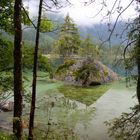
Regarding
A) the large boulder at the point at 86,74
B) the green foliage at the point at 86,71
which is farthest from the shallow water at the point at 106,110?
the green foliage at the point at 86,71

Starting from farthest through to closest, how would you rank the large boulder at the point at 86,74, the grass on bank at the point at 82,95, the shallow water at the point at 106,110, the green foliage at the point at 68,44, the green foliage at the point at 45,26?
the green foliage at the point at 68,44 → the large boulder at the point at 86,74 → the grass on bank at the point at 82,95 → the shallow water at the point at 106,110 → the green foliage at the point at 45,26

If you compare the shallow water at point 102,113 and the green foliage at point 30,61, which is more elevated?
the green foliage at point 30,61

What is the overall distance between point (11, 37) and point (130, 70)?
5371 mm

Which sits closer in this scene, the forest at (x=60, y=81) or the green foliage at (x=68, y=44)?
the forest at (x=60, y=81)

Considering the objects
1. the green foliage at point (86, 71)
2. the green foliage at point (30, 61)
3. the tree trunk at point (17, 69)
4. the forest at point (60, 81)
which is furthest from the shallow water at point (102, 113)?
the tree trunk at point (17, 69)

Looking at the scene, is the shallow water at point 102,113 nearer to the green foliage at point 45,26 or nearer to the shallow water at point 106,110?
the shallow water at point 106,110

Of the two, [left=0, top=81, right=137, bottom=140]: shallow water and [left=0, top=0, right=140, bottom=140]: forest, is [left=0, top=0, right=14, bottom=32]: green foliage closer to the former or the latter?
[left=0, top=0, right=140, bottom=140]: forest

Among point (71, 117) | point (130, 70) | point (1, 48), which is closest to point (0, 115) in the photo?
point (71, 117)

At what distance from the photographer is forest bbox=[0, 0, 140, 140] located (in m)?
9.23

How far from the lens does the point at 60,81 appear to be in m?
35.3

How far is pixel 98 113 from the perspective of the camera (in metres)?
19.5

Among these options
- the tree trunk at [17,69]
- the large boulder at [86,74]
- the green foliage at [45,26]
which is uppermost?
the green foliage at [45,26]

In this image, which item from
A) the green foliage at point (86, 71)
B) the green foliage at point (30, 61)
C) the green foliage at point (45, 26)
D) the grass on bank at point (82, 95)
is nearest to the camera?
the green foliage at point (45, 26)

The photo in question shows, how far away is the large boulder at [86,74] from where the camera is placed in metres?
33.6
